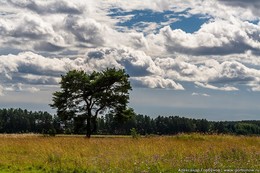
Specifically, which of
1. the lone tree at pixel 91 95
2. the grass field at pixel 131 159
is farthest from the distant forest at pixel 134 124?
the grass field at pixel 131 159

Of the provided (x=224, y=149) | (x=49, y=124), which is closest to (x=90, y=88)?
(x=224, y=149)

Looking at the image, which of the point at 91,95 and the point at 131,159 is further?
the point at 91,95

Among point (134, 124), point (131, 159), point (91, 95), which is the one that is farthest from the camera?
point (134, 124)

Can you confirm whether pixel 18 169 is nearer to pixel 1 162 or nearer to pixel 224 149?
pixel 1 162

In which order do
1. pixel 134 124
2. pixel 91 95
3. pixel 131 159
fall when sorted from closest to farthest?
pixel 131 159, pixel 91 95, pixel 134 124

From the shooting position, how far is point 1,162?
17859mm

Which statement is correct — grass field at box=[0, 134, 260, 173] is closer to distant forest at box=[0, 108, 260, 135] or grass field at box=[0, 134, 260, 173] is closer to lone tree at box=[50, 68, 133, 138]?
lone tree at box=[50, 68, 133, 138]

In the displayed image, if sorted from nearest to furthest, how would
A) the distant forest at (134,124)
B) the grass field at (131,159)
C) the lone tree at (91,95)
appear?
the grass field at (131,159), the lone tree at (91,95), the distant forest at (134,124)

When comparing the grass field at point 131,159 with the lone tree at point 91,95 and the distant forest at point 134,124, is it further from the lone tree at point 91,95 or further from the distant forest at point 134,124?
the distant forest at point 134,124

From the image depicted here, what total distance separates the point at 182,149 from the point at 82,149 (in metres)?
4.78

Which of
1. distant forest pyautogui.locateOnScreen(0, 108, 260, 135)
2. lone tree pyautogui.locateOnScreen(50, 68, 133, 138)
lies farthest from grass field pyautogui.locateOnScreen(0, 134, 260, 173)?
distant forest pyautogui.locateOnScreen(0, 108, 260, 135)

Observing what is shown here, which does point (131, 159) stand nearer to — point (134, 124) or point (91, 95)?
point (91, 95)

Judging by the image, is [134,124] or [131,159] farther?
[134,124]

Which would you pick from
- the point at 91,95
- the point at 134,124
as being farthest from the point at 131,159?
the point at 134,124
